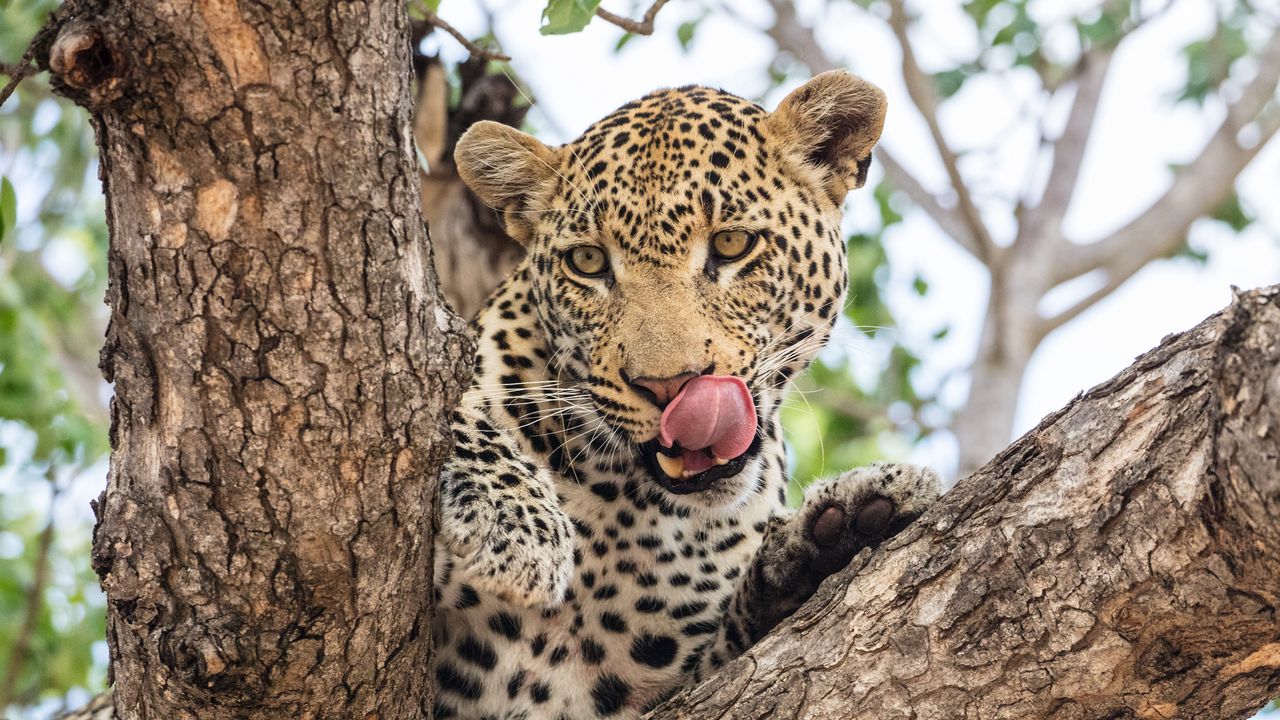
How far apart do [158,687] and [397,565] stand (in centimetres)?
67

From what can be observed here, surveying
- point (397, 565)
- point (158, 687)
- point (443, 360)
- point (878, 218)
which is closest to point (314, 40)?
point (443, 360)

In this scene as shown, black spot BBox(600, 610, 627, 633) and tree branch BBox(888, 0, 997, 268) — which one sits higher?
tree branch BBox(888, 0, 997, 268)

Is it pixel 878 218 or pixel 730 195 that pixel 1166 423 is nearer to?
pixel 730 195

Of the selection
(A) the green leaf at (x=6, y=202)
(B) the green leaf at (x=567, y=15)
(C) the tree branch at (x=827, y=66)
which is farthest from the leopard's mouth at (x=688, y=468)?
(C) the tree branch at (x=827, y=66)

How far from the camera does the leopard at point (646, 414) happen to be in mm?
4098

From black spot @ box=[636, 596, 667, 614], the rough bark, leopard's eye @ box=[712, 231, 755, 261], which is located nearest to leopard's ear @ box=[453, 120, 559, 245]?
leopard's eye @ box=[712, 231, 755, 261]

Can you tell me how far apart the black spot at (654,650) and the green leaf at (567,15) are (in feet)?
7.16

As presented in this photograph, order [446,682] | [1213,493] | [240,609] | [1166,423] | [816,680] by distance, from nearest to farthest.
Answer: [1213,493] < [1166,423] < [240,609] < [816,680] < [446,682]

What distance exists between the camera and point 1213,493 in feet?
8.68

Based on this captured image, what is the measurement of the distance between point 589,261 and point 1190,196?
6.05 m

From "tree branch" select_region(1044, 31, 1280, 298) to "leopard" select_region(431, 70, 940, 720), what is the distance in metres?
4.73

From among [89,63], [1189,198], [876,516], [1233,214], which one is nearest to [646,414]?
[876,516]

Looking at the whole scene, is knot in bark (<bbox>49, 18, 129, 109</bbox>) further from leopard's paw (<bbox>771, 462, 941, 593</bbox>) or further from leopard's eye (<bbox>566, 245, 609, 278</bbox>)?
leopard's paw (<bbox>771, 462, 941, 593</bbox>)

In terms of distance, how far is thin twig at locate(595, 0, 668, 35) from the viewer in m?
4.22
